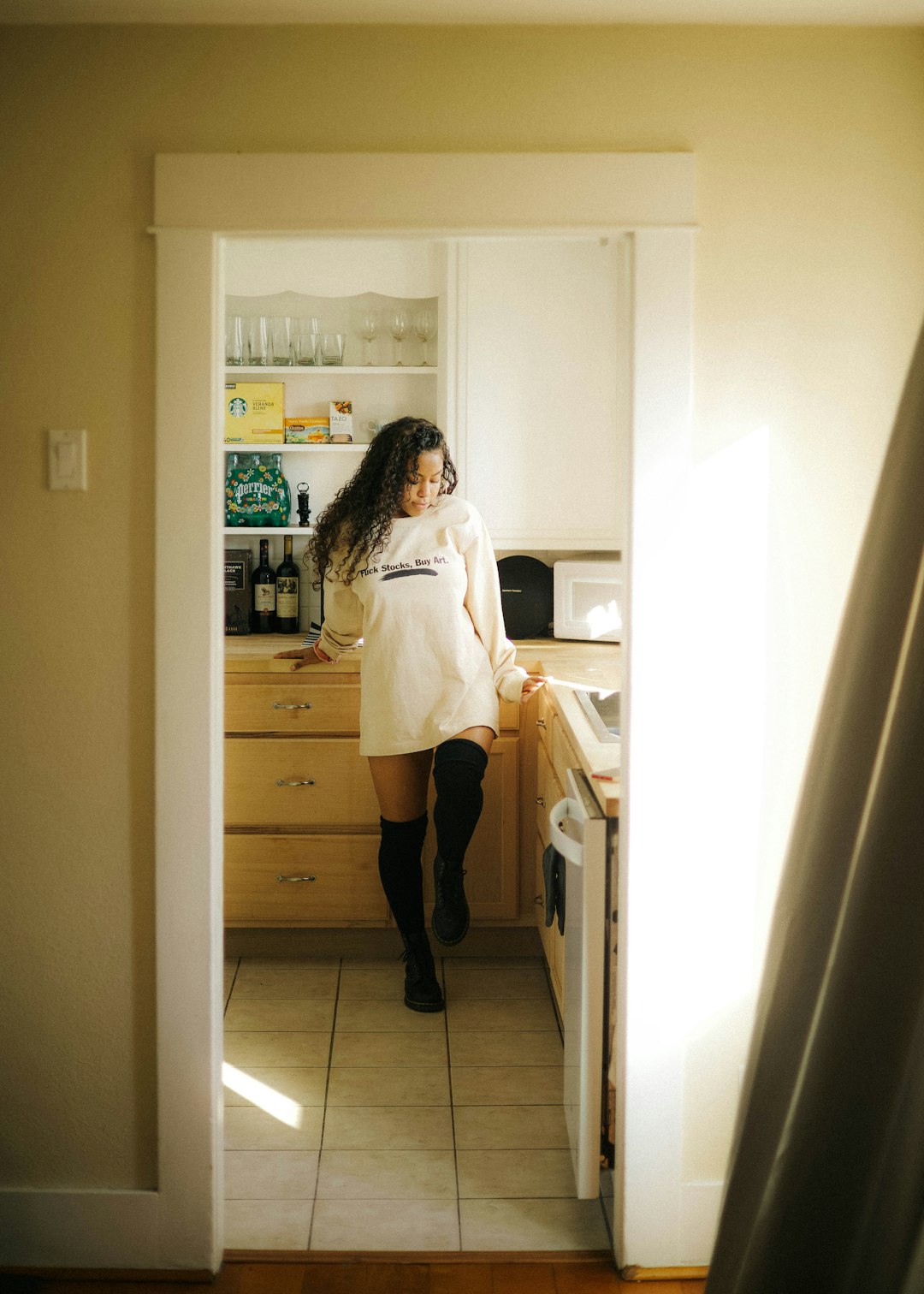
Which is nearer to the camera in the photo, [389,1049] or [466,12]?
[466,12]

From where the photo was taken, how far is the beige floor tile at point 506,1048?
100 inches

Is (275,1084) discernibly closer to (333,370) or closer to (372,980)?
(372,980)

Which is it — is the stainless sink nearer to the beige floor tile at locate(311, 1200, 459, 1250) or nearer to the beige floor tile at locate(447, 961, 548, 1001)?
the beige floor tile at locate(447, 961, 548, 1001)

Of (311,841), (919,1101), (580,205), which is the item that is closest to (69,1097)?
(311,841)

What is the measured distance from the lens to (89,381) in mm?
1692

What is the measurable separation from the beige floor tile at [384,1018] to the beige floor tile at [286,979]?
0.39 feet

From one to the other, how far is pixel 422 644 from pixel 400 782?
382mm

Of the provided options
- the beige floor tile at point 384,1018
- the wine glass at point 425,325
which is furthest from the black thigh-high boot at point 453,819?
the wine glass at point 425,325

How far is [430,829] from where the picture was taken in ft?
9.97

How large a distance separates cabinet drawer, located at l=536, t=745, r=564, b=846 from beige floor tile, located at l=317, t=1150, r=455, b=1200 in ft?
2.94

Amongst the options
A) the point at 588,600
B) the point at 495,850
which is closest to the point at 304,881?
the point at 495,850

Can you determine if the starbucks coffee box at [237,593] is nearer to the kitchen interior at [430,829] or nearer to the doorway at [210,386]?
the kitchen interior at [430,829]

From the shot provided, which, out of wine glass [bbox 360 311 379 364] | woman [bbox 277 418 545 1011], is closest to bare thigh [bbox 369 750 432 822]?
woman [bbox 277 418 545 1011]

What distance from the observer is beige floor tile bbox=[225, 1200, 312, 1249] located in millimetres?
1861
